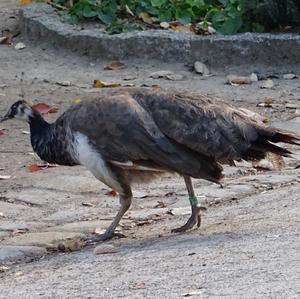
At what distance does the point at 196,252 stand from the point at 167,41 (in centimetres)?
540

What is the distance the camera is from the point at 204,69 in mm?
11055

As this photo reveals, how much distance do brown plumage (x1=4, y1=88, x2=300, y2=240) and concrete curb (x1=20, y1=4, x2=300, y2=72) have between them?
440 centimetres

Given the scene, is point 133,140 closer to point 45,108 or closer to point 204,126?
point 204,126

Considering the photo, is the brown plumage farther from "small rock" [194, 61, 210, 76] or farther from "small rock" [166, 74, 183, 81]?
"small rock" [194, 61, 210, 76]

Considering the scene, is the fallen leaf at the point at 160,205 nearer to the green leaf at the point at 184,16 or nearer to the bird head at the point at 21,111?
the bird head at the point at 21,111

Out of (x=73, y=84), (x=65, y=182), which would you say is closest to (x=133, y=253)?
(x=65, y=182)

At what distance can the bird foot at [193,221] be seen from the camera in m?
6.82

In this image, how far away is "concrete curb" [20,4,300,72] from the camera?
1112 centimetres

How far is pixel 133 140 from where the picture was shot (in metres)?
6.59

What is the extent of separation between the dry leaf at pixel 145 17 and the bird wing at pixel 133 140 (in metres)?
5.09

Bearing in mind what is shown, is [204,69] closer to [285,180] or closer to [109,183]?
[285,180]

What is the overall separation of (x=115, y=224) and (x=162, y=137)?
0.65m

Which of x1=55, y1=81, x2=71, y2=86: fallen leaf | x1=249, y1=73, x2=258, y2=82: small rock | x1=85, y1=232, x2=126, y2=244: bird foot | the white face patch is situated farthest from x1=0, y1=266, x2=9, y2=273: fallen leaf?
x1=249, y1=73, x2=258, y2=82: small rock

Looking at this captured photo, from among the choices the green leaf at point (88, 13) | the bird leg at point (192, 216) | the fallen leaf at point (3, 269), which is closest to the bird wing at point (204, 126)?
the bird leg at point (192, 216)
